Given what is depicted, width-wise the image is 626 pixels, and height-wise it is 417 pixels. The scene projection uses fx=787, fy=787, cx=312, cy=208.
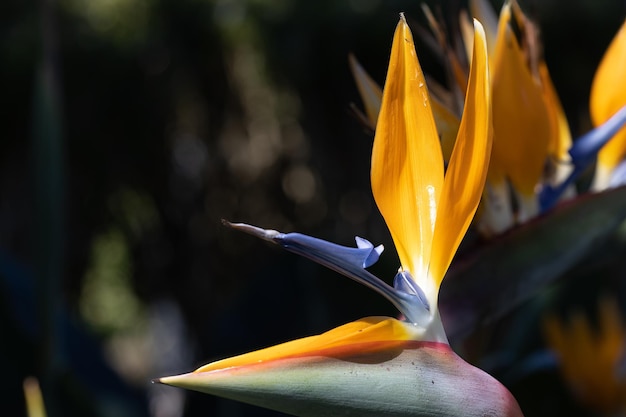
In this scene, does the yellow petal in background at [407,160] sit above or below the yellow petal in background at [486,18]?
below

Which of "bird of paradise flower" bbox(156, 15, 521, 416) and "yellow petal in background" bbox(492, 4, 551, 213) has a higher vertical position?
"yellow petal in background" bbox(492, 4, 551, 213)

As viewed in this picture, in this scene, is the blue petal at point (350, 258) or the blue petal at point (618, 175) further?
the blue petal at point (618, 175)

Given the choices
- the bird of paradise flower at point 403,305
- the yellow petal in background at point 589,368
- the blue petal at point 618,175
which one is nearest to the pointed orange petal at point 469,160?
the bird of paradise flower at point 403,305

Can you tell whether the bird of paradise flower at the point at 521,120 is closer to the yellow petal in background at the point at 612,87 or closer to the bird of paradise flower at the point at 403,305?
the yellow petal in background at the point at 612,87

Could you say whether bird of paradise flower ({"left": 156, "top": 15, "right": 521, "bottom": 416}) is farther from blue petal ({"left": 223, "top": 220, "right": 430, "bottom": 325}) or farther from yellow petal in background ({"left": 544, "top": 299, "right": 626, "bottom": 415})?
yellow petal in background ({"left": 544, "top": 299, "right": 626, "bottom": 415})

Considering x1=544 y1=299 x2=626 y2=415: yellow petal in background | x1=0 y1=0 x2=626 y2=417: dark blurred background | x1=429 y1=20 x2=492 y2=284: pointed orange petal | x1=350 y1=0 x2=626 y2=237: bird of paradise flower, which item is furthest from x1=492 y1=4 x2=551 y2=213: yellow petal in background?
x1=0 y1=0 x2=626 y2=417: dark blurred background

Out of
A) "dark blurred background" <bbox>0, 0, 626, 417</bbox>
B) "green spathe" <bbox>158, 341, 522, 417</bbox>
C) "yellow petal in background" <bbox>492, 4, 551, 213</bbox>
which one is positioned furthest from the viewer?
"dark blurred background" <bbox>0, 0, 626, 417</bbox>

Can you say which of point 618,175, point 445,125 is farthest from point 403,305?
point 618,175
